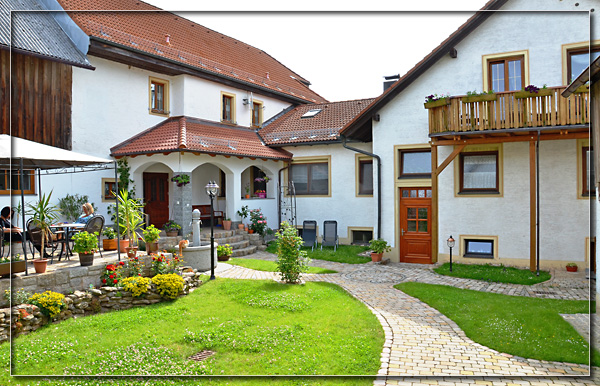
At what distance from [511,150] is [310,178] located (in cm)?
737

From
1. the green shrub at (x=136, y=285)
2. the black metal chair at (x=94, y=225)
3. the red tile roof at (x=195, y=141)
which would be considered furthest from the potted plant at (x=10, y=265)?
the red tile roof at (x=195, y=141)

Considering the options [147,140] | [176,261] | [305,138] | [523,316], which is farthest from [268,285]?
[305,138]

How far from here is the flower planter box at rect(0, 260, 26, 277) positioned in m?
6.67

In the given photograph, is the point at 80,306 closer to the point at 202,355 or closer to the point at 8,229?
the point at 8,229

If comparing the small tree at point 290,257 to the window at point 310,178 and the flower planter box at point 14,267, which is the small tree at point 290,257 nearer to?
the flower planter box at point 14,267

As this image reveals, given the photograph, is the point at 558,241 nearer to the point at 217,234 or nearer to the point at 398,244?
the point at 398,244

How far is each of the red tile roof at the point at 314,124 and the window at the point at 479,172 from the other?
4.92 m

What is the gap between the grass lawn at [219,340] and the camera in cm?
522

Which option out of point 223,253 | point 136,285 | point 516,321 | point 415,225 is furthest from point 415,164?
point 136,285

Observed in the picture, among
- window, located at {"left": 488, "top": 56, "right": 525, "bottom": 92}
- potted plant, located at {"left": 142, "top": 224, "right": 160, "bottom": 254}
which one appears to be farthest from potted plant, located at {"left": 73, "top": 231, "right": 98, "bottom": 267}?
window, located at {"left": 488, "top": 56, "right": 525, "bottom": 92}

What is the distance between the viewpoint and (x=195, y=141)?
13.4 m

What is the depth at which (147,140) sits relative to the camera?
44.2 ft

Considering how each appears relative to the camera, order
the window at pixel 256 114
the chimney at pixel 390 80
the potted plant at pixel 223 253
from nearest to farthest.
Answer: the potted plant at pixel 223 253 → the chimney at pixel 390 80 → the window at pixel 256 114

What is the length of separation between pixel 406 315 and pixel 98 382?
4.78 m
